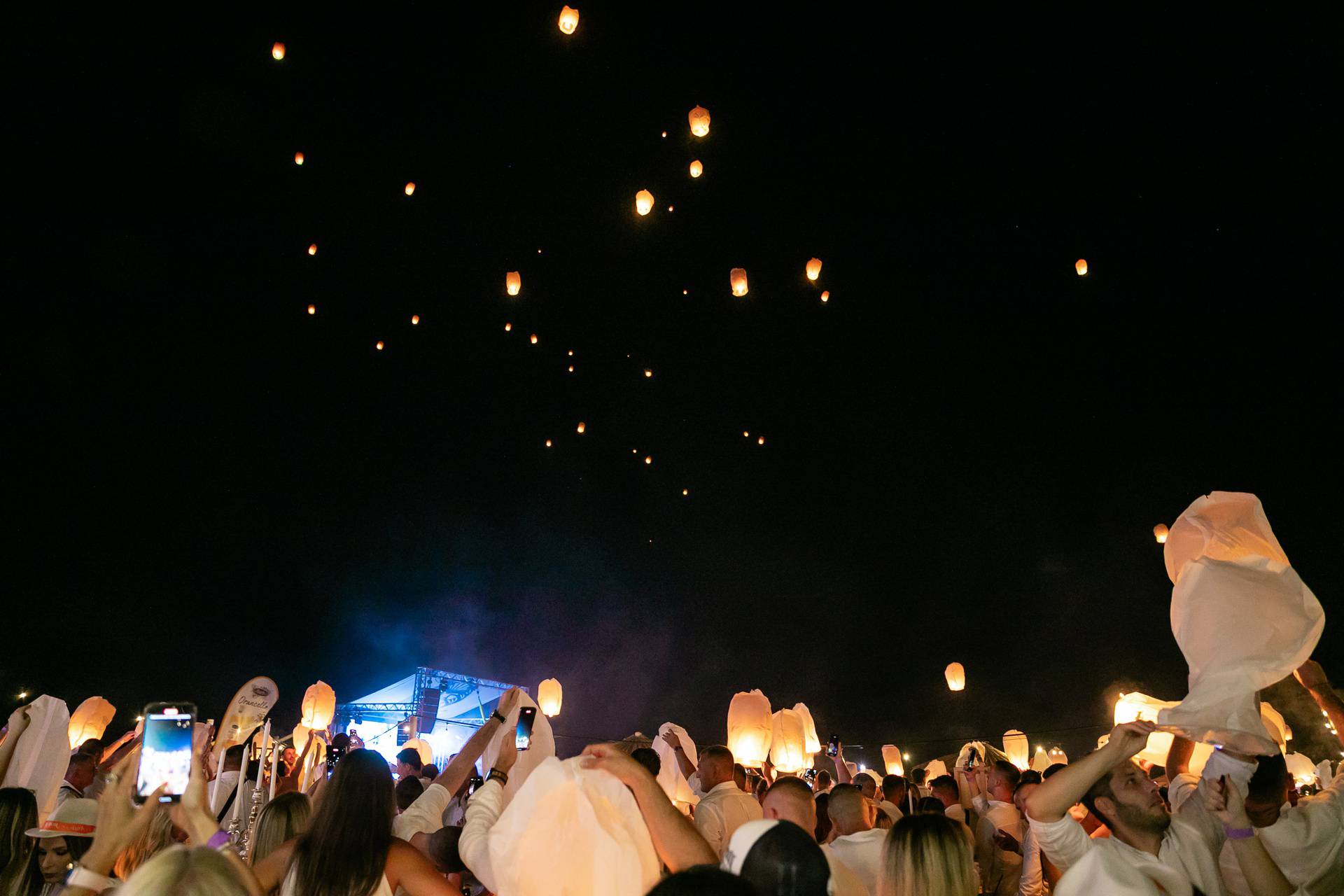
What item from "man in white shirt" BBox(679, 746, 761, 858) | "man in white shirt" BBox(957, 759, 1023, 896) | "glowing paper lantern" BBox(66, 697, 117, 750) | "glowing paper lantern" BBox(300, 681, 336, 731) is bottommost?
"man in white shirt" BBox(957, 759, 1023, 896)

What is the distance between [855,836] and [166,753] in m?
2.82

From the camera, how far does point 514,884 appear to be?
2047 millimetres

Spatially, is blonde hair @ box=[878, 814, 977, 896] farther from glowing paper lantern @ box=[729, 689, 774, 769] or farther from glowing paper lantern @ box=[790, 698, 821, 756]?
glowing paper lantern @ box=[790, 698, 821, 756]

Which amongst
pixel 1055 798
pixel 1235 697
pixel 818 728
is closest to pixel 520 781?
pixel 1055 798

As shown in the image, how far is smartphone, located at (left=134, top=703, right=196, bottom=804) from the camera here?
2285 mm

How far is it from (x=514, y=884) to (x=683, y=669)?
22.0 m

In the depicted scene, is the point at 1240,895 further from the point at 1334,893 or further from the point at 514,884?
the point at 514,884

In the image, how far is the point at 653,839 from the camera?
80.0 inches

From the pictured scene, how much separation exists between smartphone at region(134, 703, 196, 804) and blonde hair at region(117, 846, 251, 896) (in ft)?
3.21

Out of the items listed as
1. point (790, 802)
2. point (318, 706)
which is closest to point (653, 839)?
point (790, 802)

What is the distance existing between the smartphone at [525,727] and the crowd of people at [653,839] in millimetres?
57

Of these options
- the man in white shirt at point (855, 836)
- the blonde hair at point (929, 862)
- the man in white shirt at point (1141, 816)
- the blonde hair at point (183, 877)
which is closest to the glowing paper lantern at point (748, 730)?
the man in white shirt at point (855, 836)

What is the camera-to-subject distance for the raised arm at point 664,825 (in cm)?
200

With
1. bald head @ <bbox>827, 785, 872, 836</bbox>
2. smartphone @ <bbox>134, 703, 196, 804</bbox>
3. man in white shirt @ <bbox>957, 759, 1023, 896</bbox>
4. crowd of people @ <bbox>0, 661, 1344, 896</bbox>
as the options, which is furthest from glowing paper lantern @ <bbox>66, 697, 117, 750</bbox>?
man in white shirt @ <bbox>957, 759, 1023, 896</bbox>
